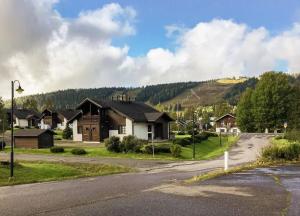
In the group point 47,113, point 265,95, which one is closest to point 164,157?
point 265,95

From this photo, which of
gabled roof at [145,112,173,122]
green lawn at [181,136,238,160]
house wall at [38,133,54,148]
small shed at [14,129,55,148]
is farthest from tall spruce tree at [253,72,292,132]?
small shed at [14,129,55,148]

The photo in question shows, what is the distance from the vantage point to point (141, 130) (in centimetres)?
6788

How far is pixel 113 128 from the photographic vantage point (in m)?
68.4

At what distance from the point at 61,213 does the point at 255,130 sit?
95772 mm

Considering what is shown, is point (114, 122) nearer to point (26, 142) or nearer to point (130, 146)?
point (26, 142)

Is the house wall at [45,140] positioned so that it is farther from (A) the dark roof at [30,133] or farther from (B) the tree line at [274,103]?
(B) the tree line at [274,103]

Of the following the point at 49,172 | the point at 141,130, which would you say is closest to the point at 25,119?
the point at 141,130

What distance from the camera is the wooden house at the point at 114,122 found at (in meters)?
67.1

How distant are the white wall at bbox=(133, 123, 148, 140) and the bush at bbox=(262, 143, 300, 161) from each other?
35282 mm

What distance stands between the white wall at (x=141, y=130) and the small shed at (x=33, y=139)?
43.3 ft

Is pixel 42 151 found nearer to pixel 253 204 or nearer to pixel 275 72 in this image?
pixel 253 204

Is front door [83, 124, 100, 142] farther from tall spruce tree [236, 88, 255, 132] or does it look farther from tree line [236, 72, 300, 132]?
tall spruce tree [236, 88, 255, 132]

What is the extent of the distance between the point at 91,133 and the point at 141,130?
8.44 m

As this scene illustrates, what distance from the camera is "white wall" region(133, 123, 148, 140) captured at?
66688mm
